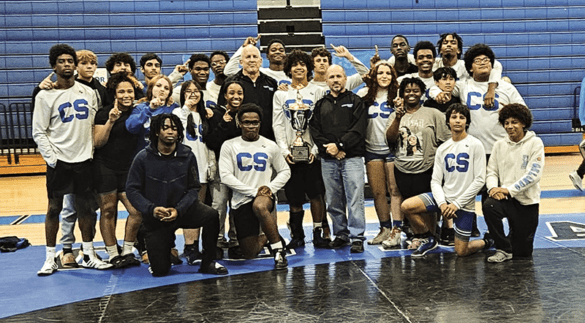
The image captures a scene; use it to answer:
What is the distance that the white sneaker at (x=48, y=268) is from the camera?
5.18 meters

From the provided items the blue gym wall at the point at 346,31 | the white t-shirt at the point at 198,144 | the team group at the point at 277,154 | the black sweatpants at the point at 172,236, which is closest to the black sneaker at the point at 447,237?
the team group at the point at 277,154

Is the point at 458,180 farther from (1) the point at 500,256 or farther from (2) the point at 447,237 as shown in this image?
(2) the point at 447,237

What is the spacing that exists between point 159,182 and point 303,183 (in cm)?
143

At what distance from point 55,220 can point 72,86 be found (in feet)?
3.65

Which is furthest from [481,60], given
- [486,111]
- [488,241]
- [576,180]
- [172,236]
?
[576,180]

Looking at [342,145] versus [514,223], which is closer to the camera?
[514,223]

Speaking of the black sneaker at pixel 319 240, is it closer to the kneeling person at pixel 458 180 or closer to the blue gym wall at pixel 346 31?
the kneeling person at pixel 458 180

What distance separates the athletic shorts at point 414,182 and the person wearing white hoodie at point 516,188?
56cm

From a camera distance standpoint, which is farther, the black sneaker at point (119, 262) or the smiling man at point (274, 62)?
the smiling man at point (274, 62)

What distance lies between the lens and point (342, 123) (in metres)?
5.66

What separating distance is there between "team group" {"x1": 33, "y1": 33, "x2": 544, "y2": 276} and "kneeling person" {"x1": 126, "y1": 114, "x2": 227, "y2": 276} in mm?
11

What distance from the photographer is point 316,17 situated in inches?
571

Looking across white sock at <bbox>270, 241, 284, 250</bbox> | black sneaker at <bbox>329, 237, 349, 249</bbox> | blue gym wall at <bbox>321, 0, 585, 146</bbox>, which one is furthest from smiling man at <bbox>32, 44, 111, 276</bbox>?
blue gym wall at <bbox>321, 0, 585, 146</bbox>


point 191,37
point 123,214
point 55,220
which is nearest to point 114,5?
point 191,37
